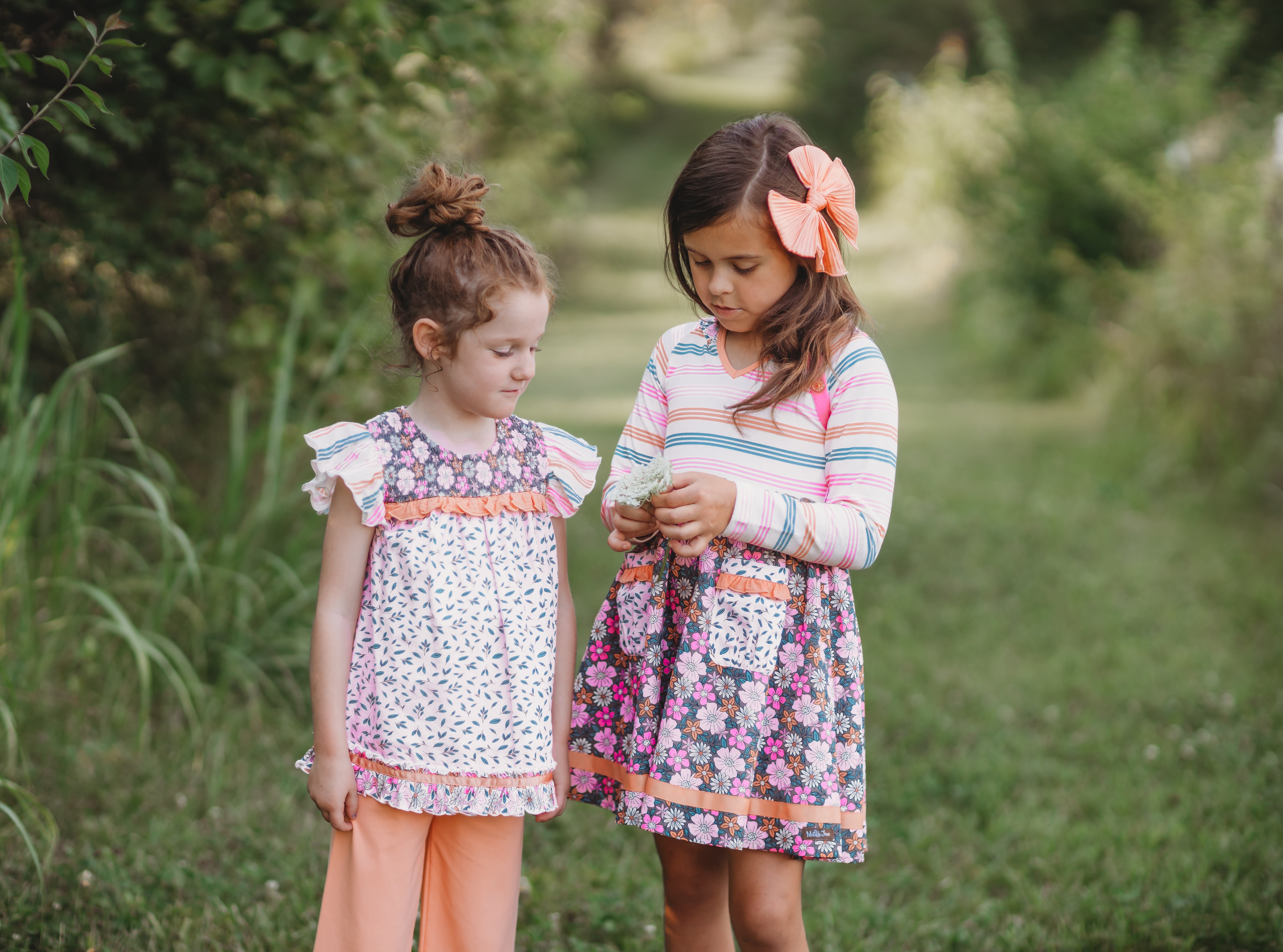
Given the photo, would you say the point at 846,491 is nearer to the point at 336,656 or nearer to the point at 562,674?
the point at 562,674

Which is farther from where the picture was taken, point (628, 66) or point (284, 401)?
point (628, 66)

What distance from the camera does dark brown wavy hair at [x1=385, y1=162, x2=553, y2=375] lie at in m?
1.81

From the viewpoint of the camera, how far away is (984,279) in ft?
33.3

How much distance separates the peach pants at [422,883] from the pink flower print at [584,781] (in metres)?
0.13

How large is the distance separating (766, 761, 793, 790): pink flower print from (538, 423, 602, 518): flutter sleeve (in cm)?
53

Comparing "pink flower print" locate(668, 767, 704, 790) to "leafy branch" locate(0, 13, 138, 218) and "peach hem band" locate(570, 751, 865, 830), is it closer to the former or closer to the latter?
"peach hem band" locate(570, 751, 865, 830)

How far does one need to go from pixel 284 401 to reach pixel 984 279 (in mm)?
8025

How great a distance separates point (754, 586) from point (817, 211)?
2.04 ft

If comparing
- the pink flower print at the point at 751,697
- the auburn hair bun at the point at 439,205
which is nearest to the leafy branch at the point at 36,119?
the auburn hair bun at the point at 439,205

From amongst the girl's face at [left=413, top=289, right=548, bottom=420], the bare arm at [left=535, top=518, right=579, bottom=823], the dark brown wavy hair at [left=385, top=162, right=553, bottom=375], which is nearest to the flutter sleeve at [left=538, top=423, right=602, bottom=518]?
the bare arm at [left=535, top=518, right=579, bottom=823]

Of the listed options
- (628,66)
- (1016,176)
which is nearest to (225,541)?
(1016,176)

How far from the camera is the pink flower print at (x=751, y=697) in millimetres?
1851

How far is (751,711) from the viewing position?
1.85 metres

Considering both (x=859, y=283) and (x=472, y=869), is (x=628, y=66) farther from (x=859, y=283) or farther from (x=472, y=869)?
(x=472, y=869)
